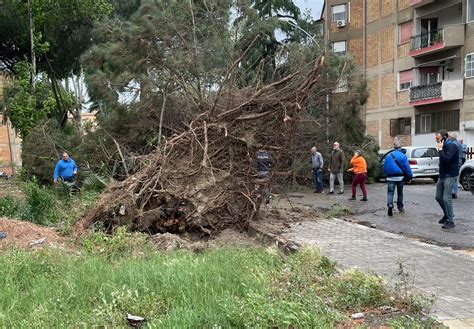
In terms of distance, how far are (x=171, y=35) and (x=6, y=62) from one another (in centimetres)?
1253

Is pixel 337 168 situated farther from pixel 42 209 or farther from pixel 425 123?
pixel 425 123

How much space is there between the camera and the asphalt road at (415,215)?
8.56 meters

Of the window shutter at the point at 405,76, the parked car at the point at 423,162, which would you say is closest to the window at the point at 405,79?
the window shutter at the point at 405,76

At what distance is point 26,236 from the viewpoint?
8.40 metres

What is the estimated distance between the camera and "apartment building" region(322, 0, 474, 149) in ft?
102

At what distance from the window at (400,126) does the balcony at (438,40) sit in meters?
5.17

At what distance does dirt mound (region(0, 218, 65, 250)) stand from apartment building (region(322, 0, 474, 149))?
2234cm

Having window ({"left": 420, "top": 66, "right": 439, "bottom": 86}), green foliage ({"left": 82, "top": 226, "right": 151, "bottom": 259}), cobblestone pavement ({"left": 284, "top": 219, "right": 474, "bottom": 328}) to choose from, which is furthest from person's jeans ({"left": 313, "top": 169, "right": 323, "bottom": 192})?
window ({"left": 420, "top": 66, "right": 439, "bottom": 86})

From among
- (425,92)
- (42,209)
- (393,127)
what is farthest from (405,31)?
(42,209)

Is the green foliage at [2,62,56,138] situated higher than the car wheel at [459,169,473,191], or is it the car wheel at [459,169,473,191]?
the green foliage at [2,62,56,138]

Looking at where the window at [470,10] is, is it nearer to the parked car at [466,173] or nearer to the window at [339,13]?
the window at [339,13]

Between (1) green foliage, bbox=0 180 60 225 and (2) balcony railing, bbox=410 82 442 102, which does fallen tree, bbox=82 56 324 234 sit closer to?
(1) green foliage, bbox=0 180 60 225

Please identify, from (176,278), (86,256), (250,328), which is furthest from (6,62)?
(250,328)

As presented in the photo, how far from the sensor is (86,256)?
7.18 metres
